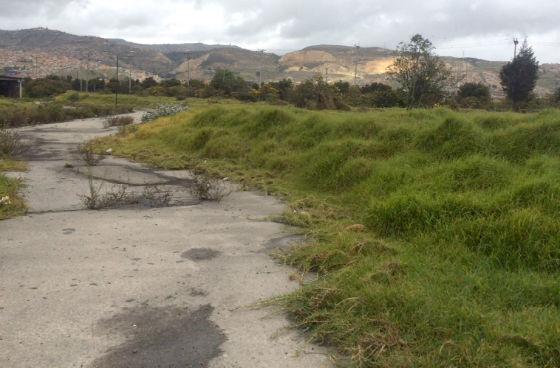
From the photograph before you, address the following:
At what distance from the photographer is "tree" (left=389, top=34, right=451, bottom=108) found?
21.8 metres

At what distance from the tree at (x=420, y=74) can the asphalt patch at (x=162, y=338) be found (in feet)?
61.3

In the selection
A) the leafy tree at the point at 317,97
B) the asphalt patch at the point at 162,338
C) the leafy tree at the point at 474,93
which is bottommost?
the asphalt patch at the point at 162,338

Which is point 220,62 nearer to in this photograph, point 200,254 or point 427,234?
point 200,254

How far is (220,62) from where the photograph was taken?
316 feet

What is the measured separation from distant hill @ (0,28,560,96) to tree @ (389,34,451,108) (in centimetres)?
5043

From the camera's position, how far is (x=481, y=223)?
17.2 ft

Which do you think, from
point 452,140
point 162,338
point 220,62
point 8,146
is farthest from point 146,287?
point 220,62

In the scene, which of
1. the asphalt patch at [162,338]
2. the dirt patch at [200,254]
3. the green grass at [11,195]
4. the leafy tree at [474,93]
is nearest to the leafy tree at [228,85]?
the leafy tree at [474,93]

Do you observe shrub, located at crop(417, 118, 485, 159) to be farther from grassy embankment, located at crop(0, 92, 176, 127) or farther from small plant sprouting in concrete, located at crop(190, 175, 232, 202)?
grassy embankment, located at crop(0, 92, 176, 127)

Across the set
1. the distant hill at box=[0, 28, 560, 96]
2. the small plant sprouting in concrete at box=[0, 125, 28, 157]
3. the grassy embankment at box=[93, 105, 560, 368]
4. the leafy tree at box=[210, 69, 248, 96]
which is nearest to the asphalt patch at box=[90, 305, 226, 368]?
the grassy embankment at box=[93, 105, 560, 368]

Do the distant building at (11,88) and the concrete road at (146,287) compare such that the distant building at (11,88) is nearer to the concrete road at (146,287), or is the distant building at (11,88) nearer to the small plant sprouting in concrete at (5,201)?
the concrete road at (146,287)

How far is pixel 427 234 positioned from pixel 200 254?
7.82ft

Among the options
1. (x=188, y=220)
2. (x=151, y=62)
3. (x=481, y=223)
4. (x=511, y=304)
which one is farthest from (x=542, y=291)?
(x=151, y=62)

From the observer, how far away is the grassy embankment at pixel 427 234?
138 inches
